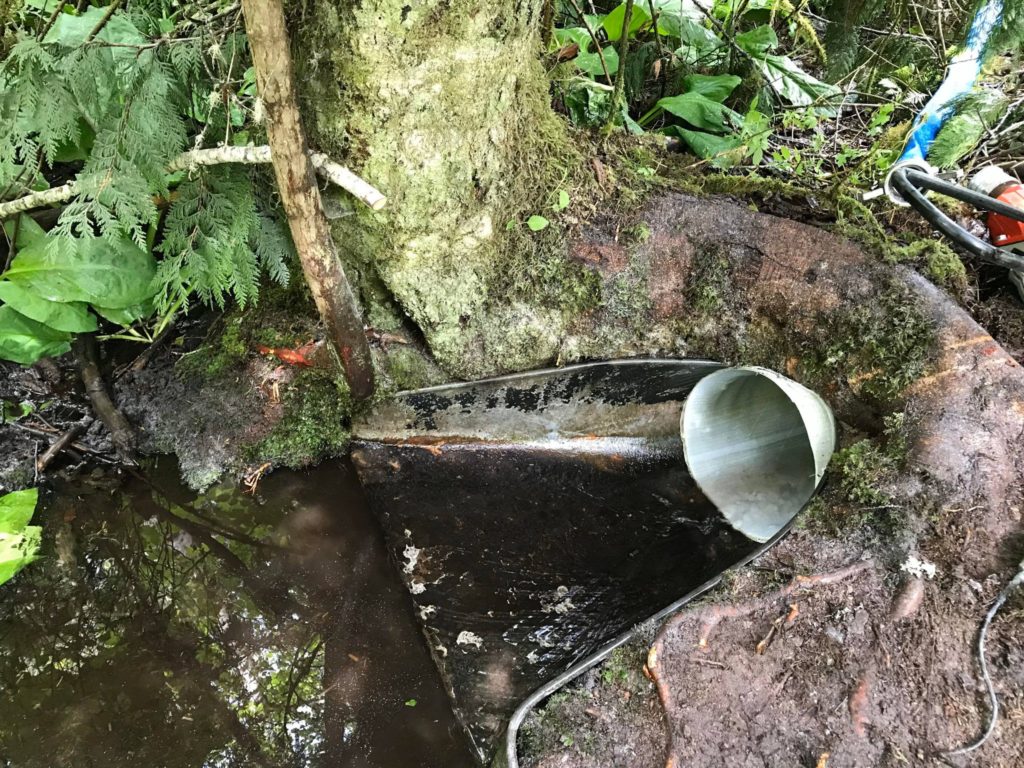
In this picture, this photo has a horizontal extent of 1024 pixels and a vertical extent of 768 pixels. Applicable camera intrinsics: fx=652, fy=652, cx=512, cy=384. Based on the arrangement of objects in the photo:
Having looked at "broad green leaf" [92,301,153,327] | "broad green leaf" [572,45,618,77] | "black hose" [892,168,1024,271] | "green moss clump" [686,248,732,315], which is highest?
"broad green leaf" [572,45,618,77]

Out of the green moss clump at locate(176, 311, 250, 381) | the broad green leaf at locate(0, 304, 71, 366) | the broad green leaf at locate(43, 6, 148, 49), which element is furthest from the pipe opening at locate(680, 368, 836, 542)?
the broad green leaf at locate(0, 304, 71, 366)

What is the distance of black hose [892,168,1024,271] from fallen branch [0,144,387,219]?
1.75 meters

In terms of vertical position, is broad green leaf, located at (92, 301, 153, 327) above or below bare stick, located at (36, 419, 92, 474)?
above

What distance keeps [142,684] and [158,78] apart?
6.39 feet

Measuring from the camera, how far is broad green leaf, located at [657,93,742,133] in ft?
9.75

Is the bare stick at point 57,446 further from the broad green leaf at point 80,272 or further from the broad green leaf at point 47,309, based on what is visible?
the broad green leaf at point 80,272

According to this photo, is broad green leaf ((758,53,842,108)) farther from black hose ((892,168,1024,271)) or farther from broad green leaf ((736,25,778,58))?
black hose ((892,168,1024,271))

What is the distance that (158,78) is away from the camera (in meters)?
1.93

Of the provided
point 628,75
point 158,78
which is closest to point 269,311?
point 158,78

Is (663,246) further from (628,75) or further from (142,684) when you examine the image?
(142,684)

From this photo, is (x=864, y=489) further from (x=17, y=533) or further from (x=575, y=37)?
(x=17, y=533)

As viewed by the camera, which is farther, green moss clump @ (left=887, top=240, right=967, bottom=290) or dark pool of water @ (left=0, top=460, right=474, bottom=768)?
green moss clump @ (left=887, top=240, right=967, bottom=290)

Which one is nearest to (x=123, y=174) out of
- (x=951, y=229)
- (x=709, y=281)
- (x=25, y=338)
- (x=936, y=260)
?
(x=25, y=338)

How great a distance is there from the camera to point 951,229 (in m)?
2.07
